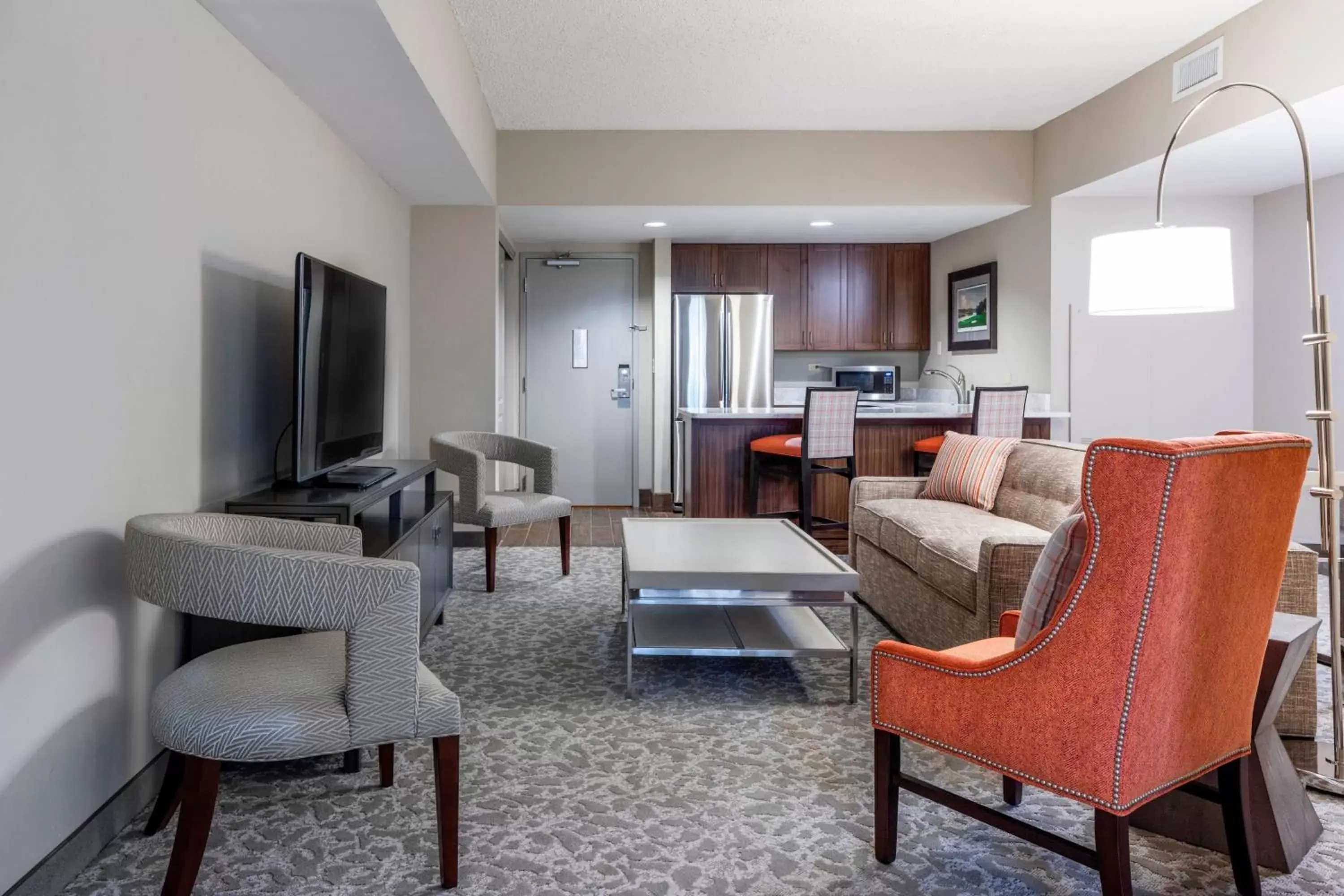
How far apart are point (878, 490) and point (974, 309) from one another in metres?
2.91

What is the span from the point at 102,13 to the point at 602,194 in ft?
12.5

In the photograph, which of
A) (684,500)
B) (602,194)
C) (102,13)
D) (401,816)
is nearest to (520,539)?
(684,500)

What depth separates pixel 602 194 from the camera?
5.52 meters

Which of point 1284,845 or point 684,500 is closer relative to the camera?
point 1284,845

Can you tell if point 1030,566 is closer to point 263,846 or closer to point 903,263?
point 263,846

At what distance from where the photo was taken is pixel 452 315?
5309mm

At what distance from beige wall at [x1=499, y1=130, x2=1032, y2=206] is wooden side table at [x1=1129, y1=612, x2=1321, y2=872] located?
13.8ft

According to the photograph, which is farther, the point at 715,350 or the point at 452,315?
the point at 715,350

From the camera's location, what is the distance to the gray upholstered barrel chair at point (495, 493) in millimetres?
4168

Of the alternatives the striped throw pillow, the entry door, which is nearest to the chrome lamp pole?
the striped throw pillow

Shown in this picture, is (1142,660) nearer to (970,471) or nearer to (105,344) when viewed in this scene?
(105,344)

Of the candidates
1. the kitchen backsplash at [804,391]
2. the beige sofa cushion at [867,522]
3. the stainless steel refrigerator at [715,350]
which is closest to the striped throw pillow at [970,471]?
the beige sofa cushion at [867,522]

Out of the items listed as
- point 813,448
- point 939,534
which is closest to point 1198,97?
point 813,448

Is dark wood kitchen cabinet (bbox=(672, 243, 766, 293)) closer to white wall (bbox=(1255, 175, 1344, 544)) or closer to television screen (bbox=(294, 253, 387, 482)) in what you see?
white wall (bbox=(1255, 175, 1344, 544))
